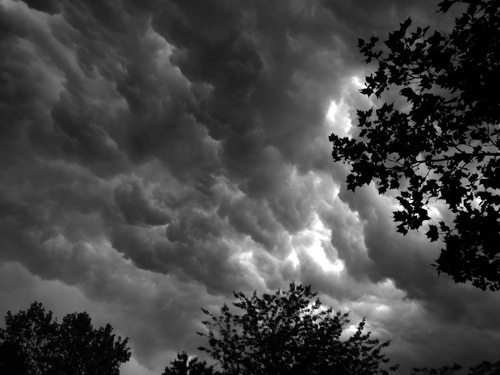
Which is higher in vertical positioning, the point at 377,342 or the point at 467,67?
the point at 467,67

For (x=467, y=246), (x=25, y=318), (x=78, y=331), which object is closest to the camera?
(x=467, y=246)

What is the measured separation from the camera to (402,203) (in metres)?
7.75

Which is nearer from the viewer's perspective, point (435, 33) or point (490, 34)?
point (490, 34)

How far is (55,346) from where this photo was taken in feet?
147

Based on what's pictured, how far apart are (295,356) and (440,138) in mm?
18192

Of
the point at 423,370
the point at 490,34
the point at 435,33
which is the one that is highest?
the point at 435,33

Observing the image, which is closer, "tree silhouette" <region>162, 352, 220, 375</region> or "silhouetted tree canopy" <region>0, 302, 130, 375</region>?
"tree silhouette" <region>162, 352, 220, 375</region>

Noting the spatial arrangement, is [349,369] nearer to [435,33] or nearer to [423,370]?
[423,370]

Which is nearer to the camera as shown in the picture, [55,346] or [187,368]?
[187,368]

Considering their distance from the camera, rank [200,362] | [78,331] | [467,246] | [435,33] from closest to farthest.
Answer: [467,246] → [435,33] → [200,362] → [78,331]

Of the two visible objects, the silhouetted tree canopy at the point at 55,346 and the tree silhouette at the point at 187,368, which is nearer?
the tree silhouette at the point at 187,368

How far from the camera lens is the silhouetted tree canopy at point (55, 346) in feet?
141

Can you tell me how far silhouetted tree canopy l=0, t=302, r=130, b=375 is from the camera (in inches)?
1688

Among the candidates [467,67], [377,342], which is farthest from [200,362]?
[467,67]
